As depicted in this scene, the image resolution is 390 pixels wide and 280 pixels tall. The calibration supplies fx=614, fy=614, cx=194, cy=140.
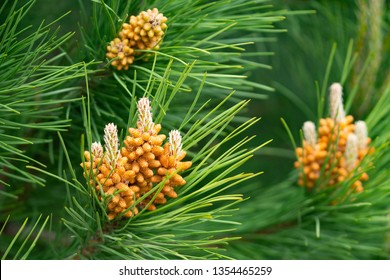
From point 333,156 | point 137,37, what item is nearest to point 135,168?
point 137,37

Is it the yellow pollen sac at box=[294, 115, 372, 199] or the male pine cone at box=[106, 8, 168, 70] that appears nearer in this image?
the male pine cone at box=[106, 8, 168, 70]

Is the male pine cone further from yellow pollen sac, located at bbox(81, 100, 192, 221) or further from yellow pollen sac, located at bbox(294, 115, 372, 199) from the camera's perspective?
yellow pollen sac, located at bbox(294, 115, 372, 199)

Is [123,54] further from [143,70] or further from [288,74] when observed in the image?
[288,74]

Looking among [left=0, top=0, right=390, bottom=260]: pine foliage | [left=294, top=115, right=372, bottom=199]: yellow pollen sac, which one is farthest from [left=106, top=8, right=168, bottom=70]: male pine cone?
[left=294, top=115, right=372, bottom=199]: yellow pollen sac

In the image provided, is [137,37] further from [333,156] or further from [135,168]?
[333,156]

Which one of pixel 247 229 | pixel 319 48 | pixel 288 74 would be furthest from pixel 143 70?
pixel 288 74

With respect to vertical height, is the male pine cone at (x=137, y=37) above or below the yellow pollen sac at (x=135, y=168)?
above

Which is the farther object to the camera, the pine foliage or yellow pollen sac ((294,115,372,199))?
yellow pollen sac ((294,115,372,199))

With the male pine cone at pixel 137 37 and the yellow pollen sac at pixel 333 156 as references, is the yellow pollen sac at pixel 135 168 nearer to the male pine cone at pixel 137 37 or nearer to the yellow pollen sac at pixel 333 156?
the male pine cone at pixel 137 37

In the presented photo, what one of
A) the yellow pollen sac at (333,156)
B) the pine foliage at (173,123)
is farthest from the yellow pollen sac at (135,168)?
the yellow pollen sac at (333,156)

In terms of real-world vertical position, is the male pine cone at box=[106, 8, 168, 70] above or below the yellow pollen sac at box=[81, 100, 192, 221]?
above

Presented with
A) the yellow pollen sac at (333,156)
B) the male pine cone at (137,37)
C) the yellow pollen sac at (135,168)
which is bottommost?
the yellow pollen sac at (135,168)

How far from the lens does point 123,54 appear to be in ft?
1.92

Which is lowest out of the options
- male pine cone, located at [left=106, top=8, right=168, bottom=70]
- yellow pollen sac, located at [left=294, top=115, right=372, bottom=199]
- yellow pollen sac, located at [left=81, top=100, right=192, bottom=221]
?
yellow pollen sac, located at [left=81, top=100, right=192, bottom=221]
